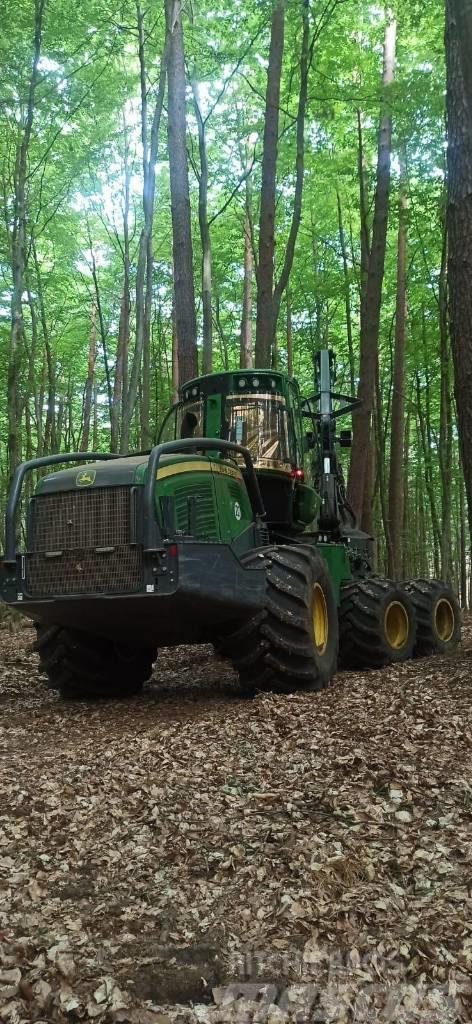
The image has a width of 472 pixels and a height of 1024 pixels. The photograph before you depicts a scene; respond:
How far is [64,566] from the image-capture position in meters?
6.25

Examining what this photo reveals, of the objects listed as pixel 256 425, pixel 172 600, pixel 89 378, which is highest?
pixel 89 378

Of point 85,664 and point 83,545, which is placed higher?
point 83,545

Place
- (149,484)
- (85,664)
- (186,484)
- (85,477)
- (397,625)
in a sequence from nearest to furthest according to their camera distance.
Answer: (149,484) → (85,477) → (186,484) → (85,664) → (397,625)

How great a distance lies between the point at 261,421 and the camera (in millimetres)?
8008

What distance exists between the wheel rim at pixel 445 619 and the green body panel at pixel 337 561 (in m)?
1.76

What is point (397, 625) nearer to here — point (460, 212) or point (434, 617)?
point (434, 617)

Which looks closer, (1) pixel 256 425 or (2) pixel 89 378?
(1) pixel 256 425

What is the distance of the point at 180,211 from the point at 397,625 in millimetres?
6926

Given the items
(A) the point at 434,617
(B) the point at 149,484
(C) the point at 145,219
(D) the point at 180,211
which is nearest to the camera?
(B) the point at 149,484

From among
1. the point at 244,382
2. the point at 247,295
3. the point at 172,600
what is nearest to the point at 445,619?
the point at 244,382

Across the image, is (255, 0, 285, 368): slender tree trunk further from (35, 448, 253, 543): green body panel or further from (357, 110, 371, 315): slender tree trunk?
(35, 448, 253, 543): green body panel

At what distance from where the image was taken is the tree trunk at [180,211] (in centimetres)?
1157

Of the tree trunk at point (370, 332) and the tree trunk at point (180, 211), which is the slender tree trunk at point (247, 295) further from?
the tree trunk at point (180, 211)

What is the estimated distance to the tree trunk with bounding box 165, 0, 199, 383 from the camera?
1157cm
